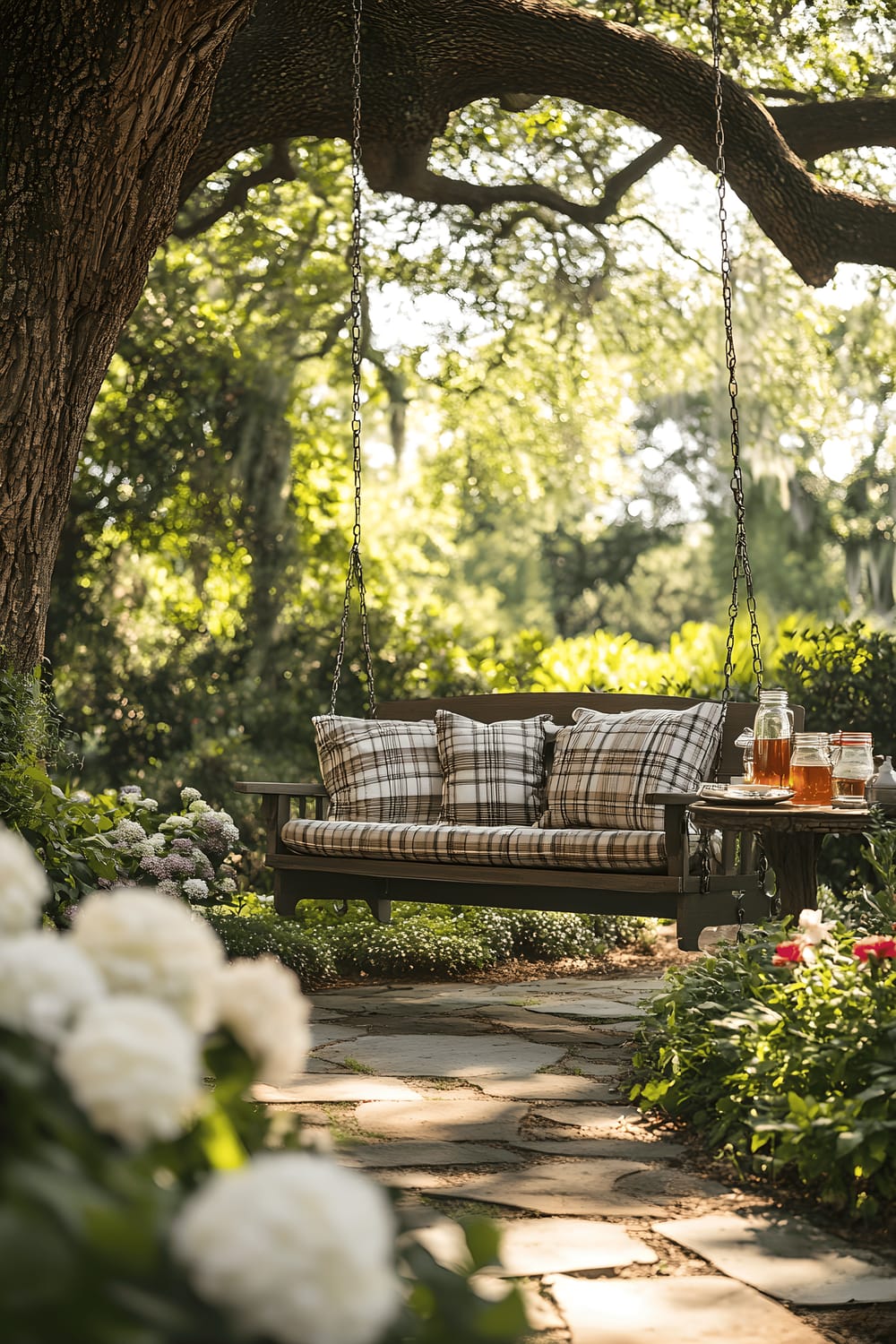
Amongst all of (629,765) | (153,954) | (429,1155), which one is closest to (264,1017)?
(153,954)

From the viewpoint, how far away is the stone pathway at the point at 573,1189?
5.47 ft

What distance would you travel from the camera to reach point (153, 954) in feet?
2.69

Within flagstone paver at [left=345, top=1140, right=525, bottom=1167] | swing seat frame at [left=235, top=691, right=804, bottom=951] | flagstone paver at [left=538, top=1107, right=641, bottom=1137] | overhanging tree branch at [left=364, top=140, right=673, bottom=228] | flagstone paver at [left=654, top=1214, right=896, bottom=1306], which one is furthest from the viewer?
overhanging tree branch at [left=364, top=140, right=673, bottom=228]

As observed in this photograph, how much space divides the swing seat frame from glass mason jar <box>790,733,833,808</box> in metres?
0.26

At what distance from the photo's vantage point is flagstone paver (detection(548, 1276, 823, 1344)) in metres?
1.58

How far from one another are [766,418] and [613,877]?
19.4ft

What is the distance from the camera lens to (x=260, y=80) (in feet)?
17.9

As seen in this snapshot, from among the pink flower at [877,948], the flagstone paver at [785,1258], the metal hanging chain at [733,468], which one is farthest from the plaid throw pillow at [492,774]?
the flagstone paver at [785,1258]

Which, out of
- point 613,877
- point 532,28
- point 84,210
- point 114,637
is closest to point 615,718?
point 613,877

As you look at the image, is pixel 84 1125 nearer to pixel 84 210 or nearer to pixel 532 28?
pixel 84 210

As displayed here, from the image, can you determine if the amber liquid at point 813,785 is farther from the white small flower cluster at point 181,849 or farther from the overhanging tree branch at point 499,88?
the overhanging tree branch at point 499,88

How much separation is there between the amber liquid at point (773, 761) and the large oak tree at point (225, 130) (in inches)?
83.3

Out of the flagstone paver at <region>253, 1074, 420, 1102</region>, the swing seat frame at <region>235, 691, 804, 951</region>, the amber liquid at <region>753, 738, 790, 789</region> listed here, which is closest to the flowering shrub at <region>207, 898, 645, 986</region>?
the swing seat frame at <region>235, 691, 804, 951</region>

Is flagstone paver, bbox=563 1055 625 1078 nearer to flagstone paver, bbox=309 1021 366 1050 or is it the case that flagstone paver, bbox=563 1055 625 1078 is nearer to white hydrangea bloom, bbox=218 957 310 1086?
flagstone paver, bbox=309 1021 366 1050
